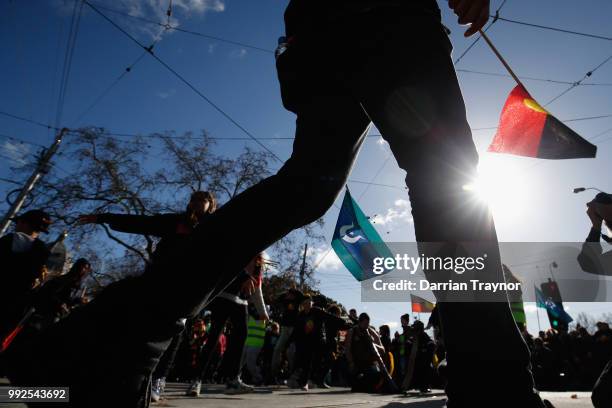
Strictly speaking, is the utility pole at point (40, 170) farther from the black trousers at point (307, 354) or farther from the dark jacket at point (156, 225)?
the dark jacket at point (156, 225)

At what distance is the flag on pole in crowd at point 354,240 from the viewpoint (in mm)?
8352

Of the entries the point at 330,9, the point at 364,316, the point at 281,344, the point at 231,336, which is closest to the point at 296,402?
the point at 231,336

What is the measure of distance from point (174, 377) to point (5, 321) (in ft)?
29.0

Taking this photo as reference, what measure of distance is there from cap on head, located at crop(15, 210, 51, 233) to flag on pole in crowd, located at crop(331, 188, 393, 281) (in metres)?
5.91

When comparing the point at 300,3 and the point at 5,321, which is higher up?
the point at 300,3

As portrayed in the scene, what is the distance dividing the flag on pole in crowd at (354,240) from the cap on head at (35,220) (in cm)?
591

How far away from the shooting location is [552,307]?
567 inches

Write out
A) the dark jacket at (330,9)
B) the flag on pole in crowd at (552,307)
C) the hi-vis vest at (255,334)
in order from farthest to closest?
the flag on pole in crowd at (552,307), the hi-vis vest at (255,334), the dark jacket at (330,9)

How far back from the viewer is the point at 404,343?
927 cm

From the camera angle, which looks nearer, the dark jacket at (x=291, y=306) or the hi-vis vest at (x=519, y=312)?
the dark jacket at (x=291, y=306)

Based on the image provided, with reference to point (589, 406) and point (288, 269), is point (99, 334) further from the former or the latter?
point (288, 269)

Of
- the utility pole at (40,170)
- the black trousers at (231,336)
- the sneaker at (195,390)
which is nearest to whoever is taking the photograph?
the sneaker at (195,390)

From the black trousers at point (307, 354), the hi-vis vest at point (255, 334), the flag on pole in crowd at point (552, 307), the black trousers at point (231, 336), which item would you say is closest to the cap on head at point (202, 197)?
the black trousers at point (231, 336)

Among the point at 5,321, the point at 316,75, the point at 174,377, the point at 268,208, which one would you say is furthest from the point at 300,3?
the point at 174,377
